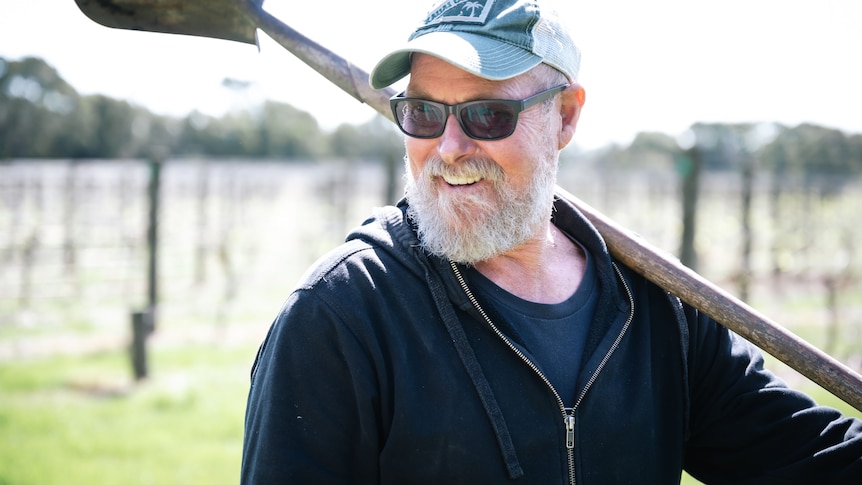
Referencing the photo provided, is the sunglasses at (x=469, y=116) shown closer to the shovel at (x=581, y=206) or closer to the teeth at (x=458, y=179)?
the teeth at (x=458, y=179)

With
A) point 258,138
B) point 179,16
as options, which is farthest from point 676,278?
point 258,138

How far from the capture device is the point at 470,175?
1808mm

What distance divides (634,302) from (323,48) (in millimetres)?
1201

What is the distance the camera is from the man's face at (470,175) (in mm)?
1777

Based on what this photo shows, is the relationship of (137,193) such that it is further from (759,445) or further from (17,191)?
(759,445)

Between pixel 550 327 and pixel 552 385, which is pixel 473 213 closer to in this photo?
pixel 550 327

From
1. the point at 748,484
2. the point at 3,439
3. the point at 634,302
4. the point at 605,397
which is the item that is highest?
the point at 634,302

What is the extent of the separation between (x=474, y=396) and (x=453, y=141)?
63 centimetres

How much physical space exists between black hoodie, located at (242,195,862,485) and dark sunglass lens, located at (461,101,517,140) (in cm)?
30

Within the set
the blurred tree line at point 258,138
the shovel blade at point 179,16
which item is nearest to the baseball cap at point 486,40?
the shovel blade at point 179,16

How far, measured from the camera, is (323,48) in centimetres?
217

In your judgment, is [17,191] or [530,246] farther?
[17,191]

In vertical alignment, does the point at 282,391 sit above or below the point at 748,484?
above

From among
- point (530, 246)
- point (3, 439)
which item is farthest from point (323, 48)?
point (3, 439)
